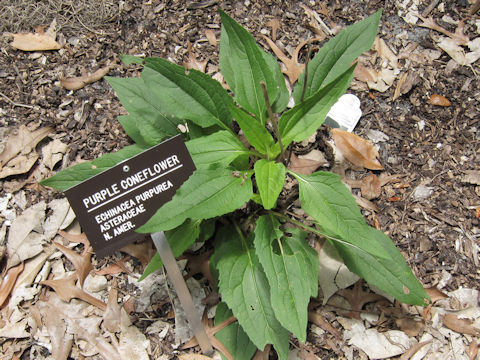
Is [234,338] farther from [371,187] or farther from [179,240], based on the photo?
[371,187]

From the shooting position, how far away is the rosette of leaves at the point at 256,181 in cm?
213

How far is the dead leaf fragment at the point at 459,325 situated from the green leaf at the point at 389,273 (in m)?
0.50

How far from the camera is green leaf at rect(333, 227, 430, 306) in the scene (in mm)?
2496

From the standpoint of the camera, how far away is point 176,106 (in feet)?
8.09

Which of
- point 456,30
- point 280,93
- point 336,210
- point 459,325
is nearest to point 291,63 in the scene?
point 280,93

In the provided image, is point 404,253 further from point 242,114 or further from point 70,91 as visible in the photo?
point 70,91

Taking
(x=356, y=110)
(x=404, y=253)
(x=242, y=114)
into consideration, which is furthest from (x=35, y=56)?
(x=404, y=253)

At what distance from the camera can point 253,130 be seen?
235cm

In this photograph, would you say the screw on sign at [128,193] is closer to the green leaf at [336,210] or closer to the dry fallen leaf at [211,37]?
the green leaf at [336,210]

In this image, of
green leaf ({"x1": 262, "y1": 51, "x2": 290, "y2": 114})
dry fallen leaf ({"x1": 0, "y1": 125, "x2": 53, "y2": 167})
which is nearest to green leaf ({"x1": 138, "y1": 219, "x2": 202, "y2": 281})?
green leaf ({"x1": 262, "y1": 51, "x2": 290, "y2": 114})

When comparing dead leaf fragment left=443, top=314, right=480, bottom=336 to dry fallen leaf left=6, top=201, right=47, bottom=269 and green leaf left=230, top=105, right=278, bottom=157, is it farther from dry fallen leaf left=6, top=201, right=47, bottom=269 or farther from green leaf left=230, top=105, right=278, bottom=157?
dry fallen leaf left=6, top=201, right=47, bottom=269

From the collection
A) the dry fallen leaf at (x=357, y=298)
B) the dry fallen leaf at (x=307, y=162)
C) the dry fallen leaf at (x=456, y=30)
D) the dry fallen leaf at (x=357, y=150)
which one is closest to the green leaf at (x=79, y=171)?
the dry fallen leaf at (x=307, y=162)

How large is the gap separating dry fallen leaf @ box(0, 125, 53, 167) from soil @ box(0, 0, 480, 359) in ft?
0.28

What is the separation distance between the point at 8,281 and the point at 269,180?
2141 mm
